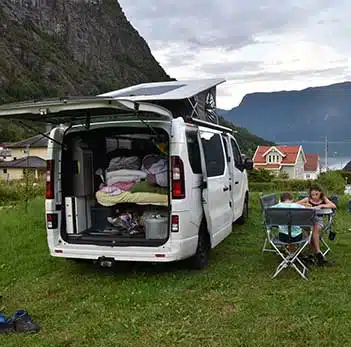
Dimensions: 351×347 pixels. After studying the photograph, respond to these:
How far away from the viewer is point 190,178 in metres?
5.62

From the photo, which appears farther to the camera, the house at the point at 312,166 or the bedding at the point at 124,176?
the house at the point at 312,166

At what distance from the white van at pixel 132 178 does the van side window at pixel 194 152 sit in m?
0.01

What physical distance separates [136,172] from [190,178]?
0.95 metres

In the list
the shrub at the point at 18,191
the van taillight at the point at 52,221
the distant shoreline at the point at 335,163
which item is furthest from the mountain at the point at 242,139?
the distant shoreline at the point at 335,163

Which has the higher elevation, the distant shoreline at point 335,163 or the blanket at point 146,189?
the blanket at point 146,189

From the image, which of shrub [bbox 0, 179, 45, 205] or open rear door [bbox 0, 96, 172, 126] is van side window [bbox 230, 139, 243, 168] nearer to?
open rear door [bbox 0, 96, 172, 126]

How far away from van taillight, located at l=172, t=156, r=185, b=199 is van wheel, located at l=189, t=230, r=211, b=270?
720 mm

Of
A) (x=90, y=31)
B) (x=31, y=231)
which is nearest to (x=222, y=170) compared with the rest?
(x=31, y=231)

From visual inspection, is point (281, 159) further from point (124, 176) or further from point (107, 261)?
point (107, 261)

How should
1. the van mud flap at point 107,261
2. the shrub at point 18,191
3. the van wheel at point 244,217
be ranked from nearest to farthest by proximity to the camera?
the van mud flap at point 107,261, the van wheel at point 244,217, the shrub at point 18,191

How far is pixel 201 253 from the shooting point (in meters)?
6.08

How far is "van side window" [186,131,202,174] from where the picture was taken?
18.9 ft

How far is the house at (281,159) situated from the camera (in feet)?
193

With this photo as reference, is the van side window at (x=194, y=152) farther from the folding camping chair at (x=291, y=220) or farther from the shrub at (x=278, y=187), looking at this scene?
the shrub at (x=278, y=187)
